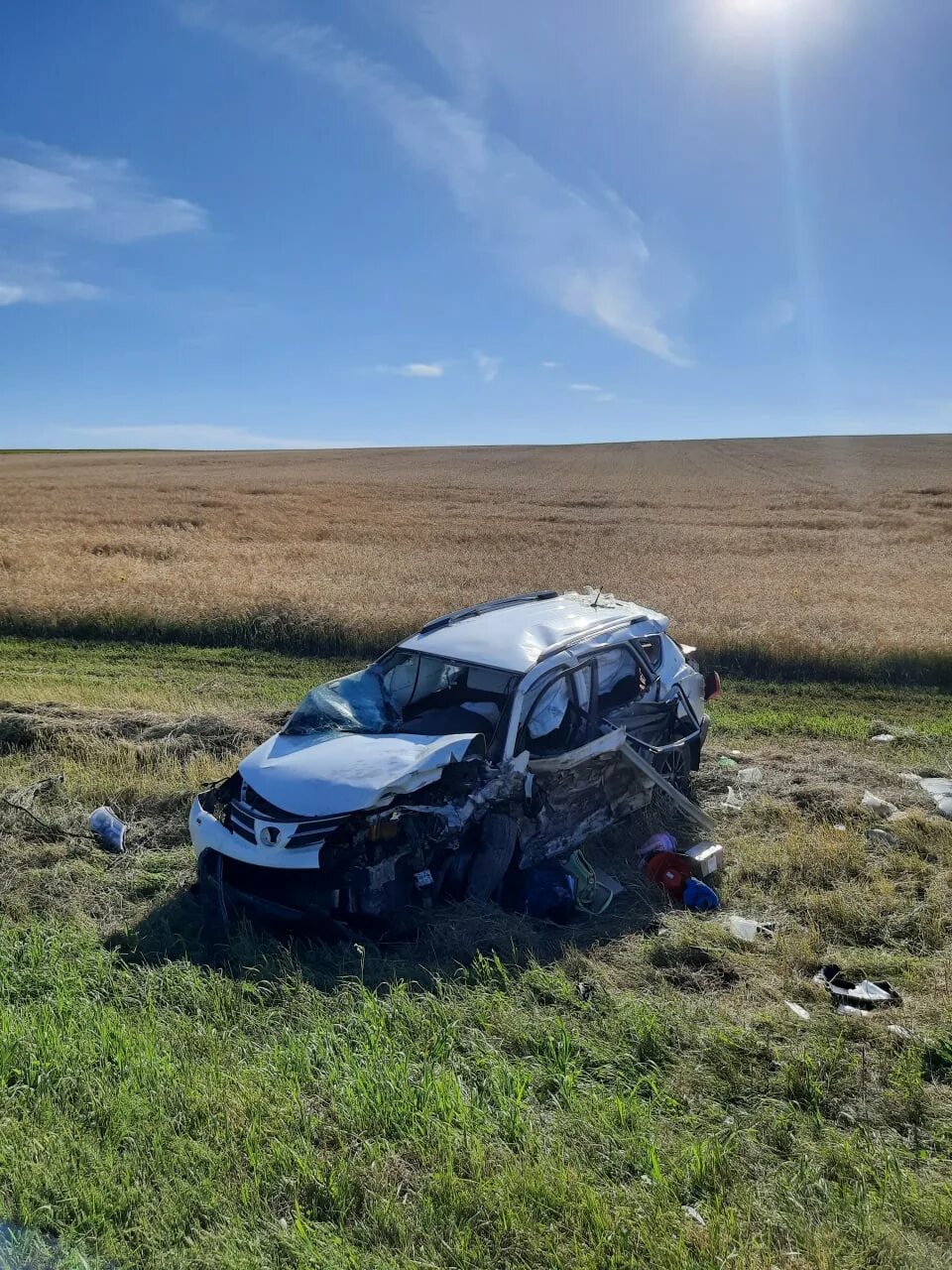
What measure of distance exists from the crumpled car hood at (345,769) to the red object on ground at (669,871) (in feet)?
5.45

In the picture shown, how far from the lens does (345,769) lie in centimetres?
602

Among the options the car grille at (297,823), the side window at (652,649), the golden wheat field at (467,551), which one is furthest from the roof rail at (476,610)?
the golden wheat field at (467,551)

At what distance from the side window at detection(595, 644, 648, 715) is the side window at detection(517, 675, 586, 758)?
1.67ft

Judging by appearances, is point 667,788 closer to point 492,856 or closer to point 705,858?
point 705,858

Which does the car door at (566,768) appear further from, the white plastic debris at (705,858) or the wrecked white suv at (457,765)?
the white plastic debris at (705,858)

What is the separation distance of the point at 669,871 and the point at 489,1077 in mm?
2690

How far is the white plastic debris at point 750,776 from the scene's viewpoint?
350 inches

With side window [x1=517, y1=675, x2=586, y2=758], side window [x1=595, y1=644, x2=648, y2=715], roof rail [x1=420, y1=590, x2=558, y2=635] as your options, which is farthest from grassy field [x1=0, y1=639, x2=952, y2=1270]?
roof rail [x1=420, y1=590, x2=558, y2=635]

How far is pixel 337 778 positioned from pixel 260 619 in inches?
413

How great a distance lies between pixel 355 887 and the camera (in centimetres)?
569

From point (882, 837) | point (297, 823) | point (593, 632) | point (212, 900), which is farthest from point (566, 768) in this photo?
point (882, 837)

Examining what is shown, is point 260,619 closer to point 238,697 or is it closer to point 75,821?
point 238,697

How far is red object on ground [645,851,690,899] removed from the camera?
21.5 ft

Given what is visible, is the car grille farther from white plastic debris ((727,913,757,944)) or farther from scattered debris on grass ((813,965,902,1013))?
scattered debris on grass ((813,965,902,1013))
